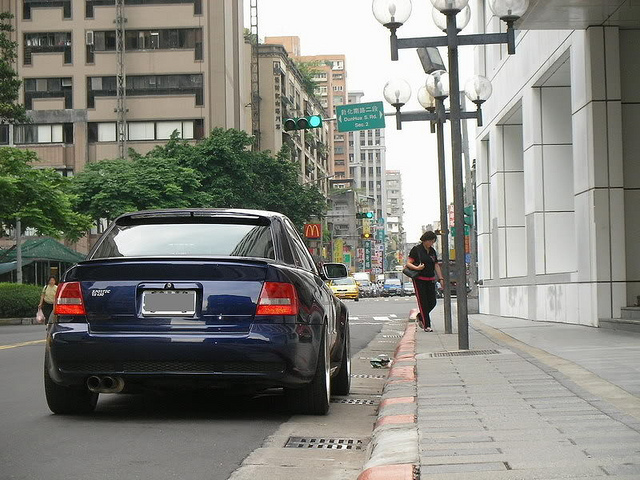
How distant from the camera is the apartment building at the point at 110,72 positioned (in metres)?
66.1

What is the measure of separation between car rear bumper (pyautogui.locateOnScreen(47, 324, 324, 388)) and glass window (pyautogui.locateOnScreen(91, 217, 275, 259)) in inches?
27.1

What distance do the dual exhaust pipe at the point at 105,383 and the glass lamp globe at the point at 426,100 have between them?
529 inches

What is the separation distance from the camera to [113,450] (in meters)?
6.49

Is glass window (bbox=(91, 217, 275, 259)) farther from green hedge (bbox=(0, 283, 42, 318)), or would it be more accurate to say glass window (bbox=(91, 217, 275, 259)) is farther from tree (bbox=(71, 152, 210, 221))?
tree (bbox=(71, 152, 210, 221))

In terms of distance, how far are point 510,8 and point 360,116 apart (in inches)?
617

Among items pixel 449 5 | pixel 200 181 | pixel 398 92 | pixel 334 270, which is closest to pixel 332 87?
pixel 200 181

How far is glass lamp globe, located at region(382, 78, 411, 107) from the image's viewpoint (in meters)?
19.0

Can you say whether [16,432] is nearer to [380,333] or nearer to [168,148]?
[380,333]

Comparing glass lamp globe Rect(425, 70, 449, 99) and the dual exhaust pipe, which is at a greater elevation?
glass lamp globe Rect(425, 70, 449, 99)

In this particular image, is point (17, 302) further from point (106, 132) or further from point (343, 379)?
point (106, 132)

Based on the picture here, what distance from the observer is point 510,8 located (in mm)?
13992

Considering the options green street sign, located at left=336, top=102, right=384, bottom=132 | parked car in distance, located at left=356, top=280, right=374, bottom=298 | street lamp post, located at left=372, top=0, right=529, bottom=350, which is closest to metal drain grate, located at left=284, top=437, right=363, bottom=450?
street lamp post, located at left=372, top=0, right=529, bottom=350

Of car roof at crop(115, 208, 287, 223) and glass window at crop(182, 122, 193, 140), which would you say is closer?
car roof at crop(115, 208, 287, 223)

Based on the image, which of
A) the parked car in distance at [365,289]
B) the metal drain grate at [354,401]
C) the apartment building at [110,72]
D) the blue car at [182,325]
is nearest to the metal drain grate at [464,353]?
the metal drain grate at [354,401]
